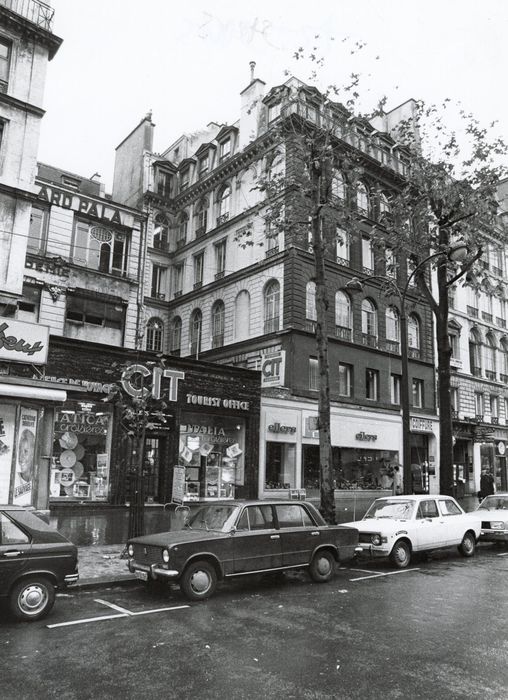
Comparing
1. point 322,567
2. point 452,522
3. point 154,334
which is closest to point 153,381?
point 452,522

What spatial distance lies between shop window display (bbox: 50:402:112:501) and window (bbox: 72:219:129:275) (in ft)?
28.1

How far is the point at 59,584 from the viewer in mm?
7484

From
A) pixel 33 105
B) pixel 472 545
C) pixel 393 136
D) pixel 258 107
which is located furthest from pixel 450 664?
pixel 393 136

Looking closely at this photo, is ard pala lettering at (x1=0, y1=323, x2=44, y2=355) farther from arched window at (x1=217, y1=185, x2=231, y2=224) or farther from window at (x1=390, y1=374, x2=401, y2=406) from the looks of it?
window at (x1=390, y1=374, x2=401, y2=406)

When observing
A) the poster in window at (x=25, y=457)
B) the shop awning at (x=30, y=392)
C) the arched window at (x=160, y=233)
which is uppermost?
the arched window at (x=160, y=233)

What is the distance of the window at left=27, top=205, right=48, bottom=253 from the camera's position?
78.3 feet

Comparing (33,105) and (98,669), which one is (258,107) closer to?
(33,105)

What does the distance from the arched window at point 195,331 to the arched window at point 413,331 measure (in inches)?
500

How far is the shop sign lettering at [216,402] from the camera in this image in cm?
2205

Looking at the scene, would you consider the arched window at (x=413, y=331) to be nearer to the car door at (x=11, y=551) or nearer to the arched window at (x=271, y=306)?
the arched window at (x=271, y=306)

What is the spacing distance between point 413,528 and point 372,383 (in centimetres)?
1950

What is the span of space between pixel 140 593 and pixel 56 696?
4.19 meters

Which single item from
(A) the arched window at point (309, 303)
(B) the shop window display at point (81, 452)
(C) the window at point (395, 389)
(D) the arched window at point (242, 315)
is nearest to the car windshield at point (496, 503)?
(B) the shop window display at point (81, 452)

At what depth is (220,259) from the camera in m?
33.2
